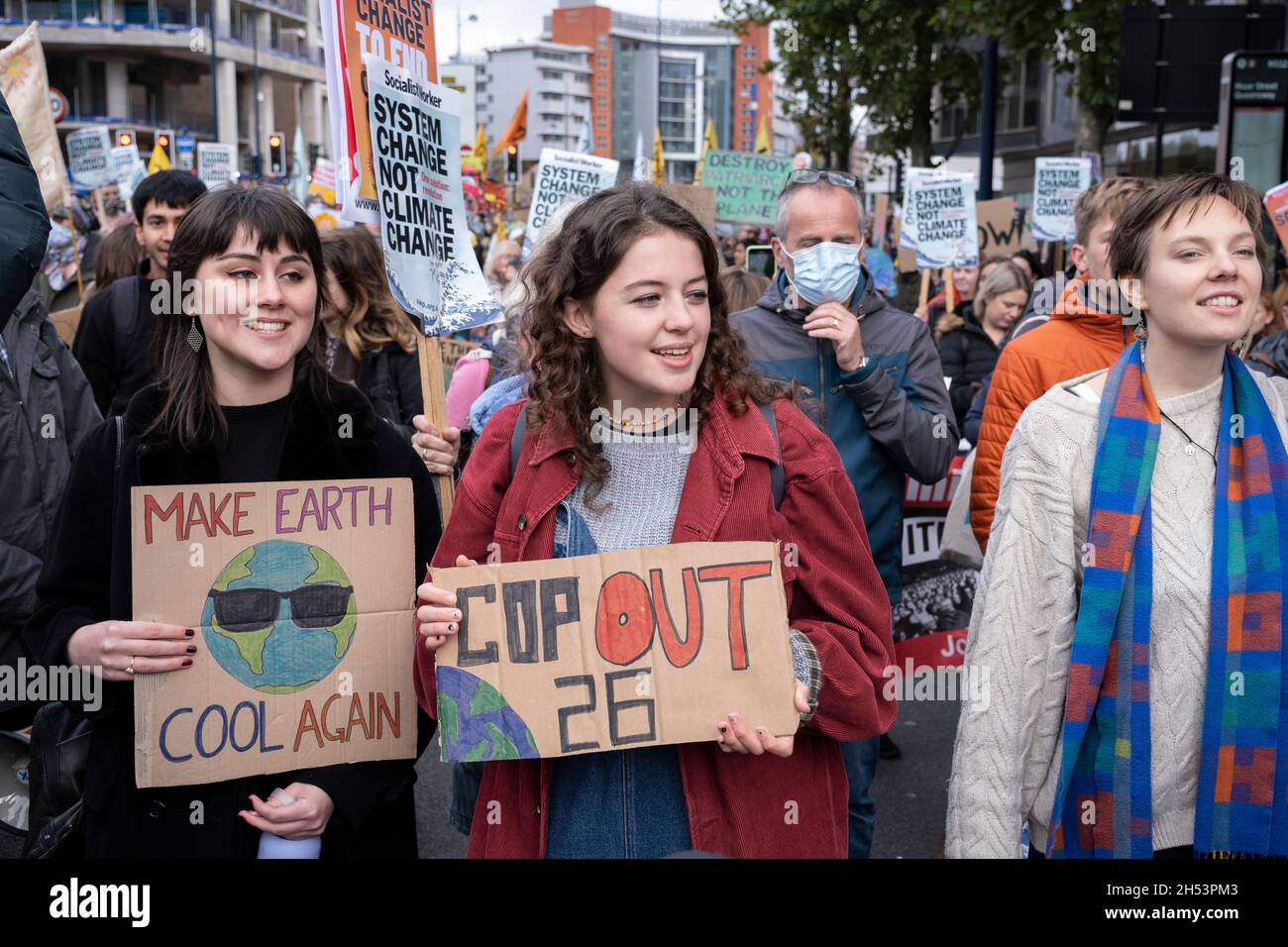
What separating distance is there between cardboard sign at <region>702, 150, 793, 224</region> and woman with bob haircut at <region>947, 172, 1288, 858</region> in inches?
328

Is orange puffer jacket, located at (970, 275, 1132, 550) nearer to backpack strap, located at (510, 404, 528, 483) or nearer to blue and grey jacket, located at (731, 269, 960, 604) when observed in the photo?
blue and grey jacket, located at (731, 269, 960, 604)

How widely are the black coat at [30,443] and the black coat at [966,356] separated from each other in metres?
4.88

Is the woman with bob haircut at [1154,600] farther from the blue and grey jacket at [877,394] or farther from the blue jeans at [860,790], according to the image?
the blue and grey jacket at [877,394]

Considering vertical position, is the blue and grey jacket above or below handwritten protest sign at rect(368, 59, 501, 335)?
below

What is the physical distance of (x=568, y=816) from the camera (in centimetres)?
220

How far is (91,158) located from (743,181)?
317 inches

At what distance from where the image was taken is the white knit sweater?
2.36 meters

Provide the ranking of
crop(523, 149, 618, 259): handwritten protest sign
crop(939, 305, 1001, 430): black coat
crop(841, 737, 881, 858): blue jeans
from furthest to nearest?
crop(523, 149, 618, 259): handwritten protest sign, crop(939, 305, 1001, 430): black coat, crop(841, 737, 881, 858): blue jeans

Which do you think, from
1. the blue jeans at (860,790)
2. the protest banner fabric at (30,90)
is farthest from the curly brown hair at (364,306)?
the blue jeans at (860,790)

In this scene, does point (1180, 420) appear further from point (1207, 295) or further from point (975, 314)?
point (975, 314)

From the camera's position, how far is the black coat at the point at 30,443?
10.6ft

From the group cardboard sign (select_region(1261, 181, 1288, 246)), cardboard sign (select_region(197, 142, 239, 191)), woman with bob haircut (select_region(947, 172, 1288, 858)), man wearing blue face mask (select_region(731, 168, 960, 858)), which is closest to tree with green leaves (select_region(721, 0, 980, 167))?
cardboard sign (select_region(197, 142, 239, 191))

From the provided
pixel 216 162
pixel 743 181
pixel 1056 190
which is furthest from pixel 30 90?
pixel 216 162
